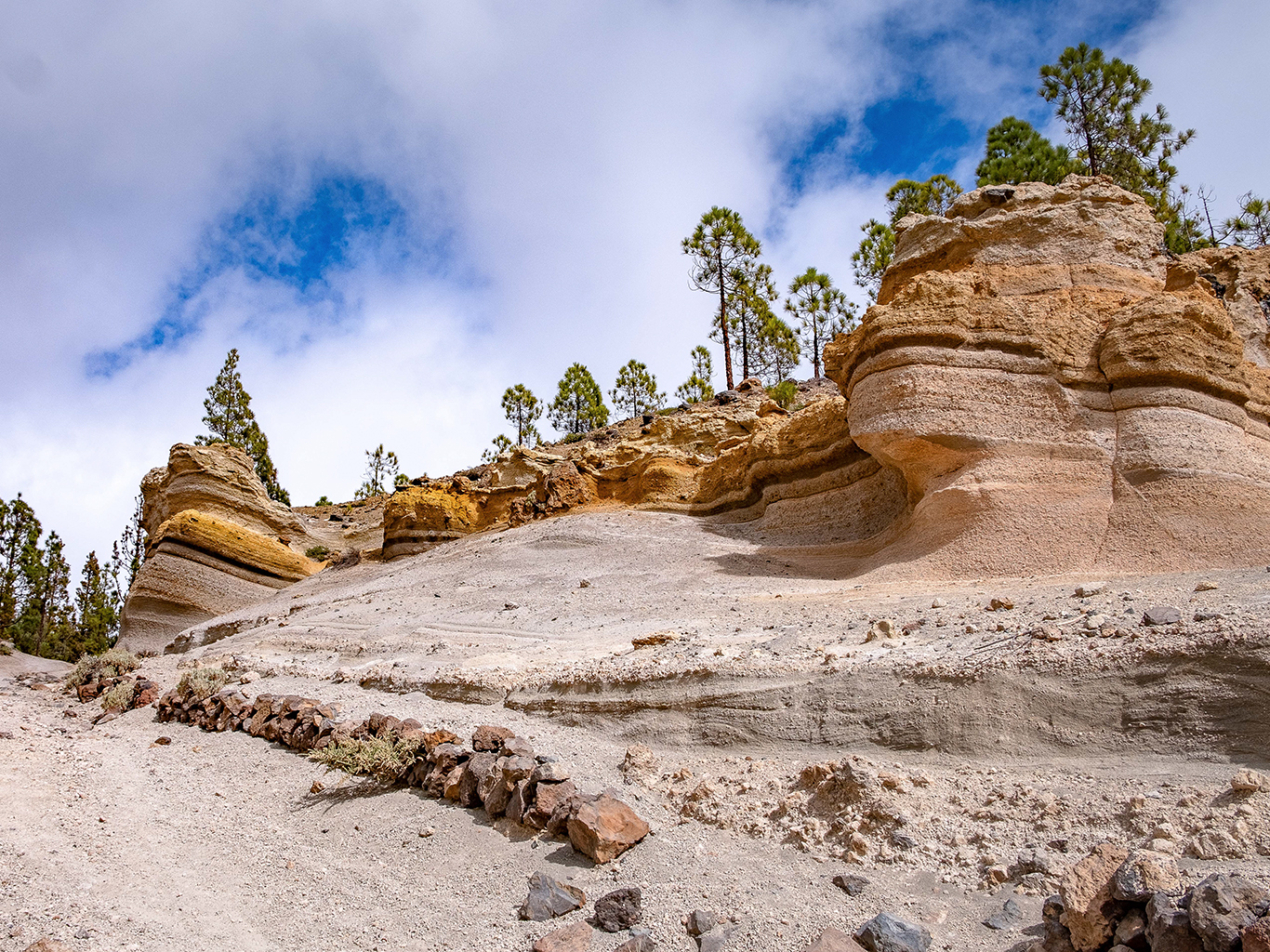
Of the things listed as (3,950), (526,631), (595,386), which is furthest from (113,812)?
(595,386)

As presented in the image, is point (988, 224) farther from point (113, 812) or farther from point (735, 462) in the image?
point (113, 812)

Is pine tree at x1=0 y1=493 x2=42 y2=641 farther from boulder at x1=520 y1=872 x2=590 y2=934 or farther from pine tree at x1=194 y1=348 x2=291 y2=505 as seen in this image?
boulder at x1=520 y1=872 x2=590 y2=934

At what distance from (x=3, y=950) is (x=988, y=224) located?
12.8 m

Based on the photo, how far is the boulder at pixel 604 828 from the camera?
4164 millimetres

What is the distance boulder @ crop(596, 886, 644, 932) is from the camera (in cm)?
358

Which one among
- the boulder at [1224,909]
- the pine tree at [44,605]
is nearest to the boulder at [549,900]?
the boulder at [1224,909]

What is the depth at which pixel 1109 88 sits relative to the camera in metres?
24.9

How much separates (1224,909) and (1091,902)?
41 centimetres

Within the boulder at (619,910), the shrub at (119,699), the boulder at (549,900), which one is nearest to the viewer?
the boulder at (619,910)

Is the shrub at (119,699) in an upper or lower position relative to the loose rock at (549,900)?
upper

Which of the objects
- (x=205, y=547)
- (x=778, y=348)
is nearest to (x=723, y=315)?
(x=778, y=348)

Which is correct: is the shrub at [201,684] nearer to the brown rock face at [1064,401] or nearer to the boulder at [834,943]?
the boulder at [834,943]

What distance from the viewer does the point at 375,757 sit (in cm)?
572

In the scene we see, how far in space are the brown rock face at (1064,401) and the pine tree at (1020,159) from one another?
11841 millimetres
